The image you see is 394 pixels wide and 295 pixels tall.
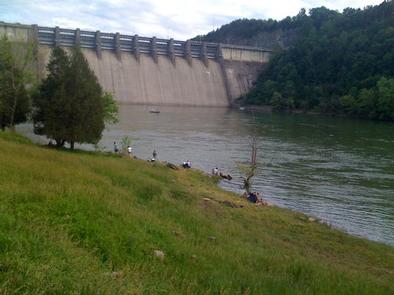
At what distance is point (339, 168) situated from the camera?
40344 millimetres

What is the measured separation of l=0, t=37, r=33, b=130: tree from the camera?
3409cm

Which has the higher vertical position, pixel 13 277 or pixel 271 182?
pixel 13 277

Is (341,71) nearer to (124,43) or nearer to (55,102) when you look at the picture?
(124,43)

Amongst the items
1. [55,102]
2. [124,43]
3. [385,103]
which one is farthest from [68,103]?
[124,43]

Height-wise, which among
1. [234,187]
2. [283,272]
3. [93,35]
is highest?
[93,35]

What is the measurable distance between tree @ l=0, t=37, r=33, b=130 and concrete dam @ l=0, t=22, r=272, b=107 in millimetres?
64394

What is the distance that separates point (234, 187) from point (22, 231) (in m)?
26.3

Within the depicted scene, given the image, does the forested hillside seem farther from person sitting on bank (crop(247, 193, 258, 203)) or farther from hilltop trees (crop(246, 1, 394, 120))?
person sitting on bank (crop(247, 193, 258, 203))

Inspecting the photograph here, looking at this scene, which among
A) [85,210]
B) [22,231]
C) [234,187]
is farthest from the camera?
[234,187]

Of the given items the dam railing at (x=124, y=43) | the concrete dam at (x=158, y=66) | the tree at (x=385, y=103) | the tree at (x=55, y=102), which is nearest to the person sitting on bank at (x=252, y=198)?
the tree at (x=55, y=102)

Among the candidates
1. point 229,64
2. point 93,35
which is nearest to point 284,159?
point 93,35

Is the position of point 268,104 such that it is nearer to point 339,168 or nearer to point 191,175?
point 339,168

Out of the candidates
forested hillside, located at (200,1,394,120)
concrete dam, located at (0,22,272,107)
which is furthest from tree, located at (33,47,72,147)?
forested hillside, located at (200,1,394,120)

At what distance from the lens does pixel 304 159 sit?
4428cm
